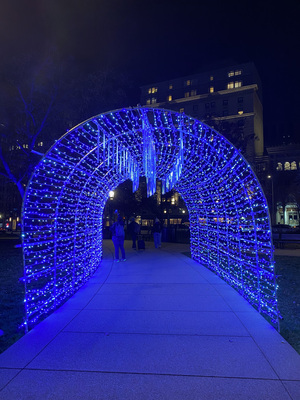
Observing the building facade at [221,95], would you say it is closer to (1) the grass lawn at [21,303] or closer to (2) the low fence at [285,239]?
(2) the low fence at [285,239]

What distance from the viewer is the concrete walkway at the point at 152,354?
8.97 feet

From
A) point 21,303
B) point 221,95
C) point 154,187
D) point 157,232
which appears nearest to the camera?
point 21,303

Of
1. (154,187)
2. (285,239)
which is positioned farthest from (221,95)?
(154,187)

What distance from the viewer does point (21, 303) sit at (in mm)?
5938

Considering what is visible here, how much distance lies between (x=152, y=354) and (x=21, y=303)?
366 centimetres

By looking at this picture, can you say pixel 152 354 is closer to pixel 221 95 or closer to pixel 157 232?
pixel 157 232

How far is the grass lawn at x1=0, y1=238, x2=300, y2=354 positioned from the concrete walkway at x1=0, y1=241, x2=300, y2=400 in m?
0.31

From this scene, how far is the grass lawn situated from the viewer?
4.21 metres

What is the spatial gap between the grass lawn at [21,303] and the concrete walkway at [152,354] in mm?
311

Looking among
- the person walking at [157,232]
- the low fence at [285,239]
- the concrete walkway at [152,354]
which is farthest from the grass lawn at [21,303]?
the low fence at [285,239]

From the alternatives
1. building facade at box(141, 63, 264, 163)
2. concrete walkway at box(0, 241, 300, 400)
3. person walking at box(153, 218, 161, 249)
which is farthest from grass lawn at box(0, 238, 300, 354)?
building facade at box(141, 63, 264, 163)

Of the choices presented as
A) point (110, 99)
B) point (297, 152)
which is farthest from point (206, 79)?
point (110, 99)

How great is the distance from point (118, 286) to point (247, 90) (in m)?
60.5

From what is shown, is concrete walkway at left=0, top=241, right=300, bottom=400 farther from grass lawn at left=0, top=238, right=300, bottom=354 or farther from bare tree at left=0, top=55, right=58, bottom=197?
bare tree at left=0, top=55, right=58, bottom=197
